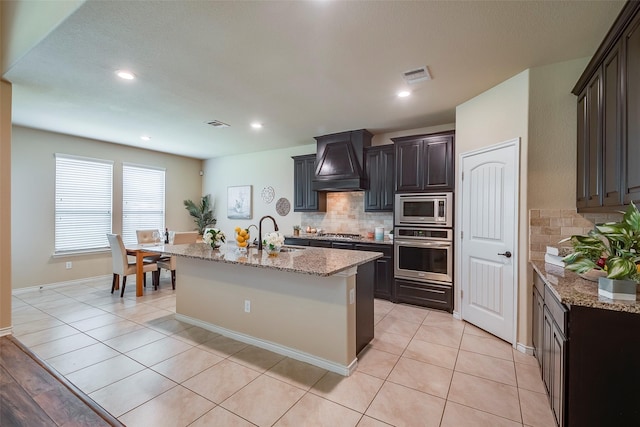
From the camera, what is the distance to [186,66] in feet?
8.88

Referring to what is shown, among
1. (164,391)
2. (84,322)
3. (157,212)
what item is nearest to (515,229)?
(164,391)

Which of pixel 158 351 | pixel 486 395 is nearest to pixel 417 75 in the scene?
pixel 486 395

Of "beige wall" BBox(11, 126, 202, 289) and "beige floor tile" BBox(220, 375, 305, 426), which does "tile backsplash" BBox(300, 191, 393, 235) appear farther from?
"beige wall" BBox(11, 126, 202, 289)

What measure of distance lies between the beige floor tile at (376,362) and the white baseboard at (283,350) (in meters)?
0.10

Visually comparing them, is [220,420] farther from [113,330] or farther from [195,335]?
[113,330]

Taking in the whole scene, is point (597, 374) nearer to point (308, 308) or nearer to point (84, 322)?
point (308, 308)

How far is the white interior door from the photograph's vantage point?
288 centimetres

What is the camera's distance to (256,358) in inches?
104

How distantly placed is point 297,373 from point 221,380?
627 millimetres

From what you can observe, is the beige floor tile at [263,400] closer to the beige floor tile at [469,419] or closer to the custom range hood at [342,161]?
the beige floor tile at [469,419]

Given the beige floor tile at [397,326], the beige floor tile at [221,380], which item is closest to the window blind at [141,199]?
the beige floor tile at [221,380]

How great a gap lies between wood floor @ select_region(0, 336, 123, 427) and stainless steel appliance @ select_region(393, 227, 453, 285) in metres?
3.55

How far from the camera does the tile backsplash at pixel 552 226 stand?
2.58 metres

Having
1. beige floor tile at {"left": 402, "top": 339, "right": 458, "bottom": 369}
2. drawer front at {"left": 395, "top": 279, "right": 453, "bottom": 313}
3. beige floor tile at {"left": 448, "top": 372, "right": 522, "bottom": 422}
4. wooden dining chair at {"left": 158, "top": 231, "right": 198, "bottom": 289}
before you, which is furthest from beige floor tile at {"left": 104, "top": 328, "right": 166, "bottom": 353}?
drawer front at {"left": 395, "top": 279, "right": 453, "bottom": 313}
